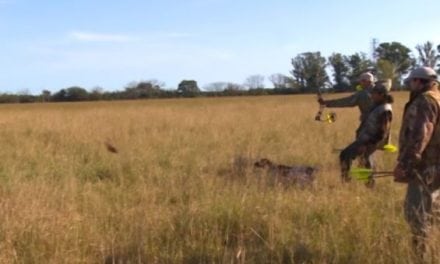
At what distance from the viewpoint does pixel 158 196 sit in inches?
304

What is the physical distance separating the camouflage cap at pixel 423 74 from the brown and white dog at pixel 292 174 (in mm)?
3437

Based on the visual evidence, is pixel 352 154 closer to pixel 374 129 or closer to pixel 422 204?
pixel 374 129

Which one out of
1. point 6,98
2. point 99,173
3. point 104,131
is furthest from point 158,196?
point 6,98

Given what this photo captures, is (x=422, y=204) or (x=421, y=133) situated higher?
(x=421, y=133)

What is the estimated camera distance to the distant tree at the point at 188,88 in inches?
3244

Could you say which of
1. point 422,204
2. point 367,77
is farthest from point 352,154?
point 422,204

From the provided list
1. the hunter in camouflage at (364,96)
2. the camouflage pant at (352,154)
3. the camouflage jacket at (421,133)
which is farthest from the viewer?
the hunter in camouflage at (364,96)

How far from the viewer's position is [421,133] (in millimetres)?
4895

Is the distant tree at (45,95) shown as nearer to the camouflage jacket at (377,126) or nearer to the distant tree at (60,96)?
the distant tree at (60,96)

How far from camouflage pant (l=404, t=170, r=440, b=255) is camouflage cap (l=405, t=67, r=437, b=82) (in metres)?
0.78

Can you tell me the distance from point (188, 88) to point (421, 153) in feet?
287

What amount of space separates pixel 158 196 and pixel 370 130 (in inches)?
123

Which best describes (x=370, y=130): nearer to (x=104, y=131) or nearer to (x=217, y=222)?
(x=217, y=222)

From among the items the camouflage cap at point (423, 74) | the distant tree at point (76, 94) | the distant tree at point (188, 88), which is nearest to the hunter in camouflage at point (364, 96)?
the camouflage cap at point (423, 74)
